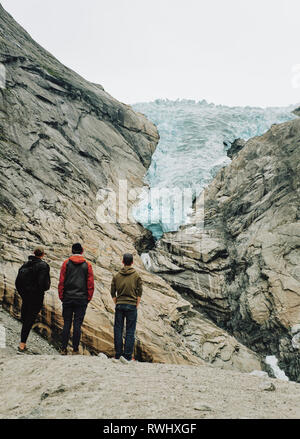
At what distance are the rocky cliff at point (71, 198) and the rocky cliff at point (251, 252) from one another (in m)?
1.42

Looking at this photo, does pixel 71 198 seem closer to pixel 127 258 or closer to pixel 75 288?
pixel 75 288

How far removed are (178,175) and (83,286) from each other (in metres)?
22.1

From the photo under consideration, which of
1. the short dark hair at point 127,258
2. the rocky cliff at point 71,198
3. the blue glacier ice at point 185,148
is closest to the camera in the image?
the short dark hair at point 127,258

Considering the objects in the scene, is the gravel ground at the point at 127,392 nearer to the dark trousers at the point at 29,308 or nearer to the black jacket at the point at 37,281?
the dark trousers at the point at 29,308

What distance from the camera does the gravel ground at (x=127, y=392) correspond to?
153 inches

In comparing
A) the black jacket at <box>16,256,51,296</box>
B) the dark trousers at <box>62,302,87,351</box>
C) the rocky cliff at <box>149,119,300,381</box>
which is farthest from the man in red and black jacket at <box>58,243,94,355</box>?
the rocky cliff at <box>149,119,300,381</box>

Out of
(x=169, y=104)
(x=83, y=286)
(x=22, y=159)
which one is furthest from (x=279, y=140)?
(x=169, y=104)

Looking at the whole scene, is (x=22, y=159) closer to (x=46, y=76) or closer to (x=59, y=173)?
(x=59, y=173)

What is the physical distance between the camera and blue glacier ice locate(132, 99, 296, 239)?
2291 centimetres

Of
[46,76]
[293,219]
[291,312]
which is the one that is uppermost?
[46,76]

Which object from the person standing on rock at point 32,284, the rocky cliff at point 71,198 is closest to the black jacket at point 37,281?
the person standing on rock at point 32,284

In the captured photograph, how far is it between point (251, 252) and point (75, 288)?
12.3 metres

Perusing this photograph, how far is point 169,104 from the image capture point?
45.0m
